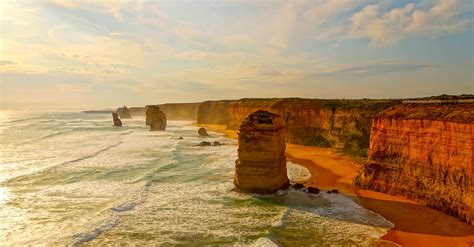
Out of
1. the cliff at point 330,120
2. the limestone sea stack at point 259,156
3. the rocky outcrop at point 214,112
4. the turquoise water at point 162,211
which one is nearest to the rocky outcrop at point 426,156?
the turquoise water at point 162,211

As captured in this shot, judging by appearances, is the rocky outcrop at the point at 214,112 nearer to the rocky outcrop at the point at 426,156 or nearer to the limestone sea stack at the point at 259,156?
the limestone sea stack at the point at 259,156

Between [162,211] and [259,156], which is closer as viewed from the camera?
[162,211]

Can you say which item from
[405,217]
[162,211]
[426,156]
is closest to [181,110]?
[162,211]

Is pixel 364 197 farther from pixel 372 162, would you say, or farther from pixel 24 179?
pixel 24 179

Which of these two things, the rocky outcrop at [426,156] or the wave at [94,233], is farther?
the rocky outcrop at [426,156]

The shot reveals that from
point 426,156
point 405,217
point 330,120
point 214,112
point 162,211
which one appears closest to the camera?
point 405,217

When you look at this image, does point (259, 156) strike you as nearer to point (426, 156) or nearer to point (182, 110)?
point (426, 156)
